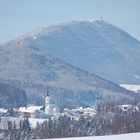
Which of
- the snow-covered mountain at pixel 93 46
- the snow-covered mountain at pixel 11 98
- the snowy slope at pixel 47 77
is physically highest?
the snow-covered mountain at pixel 93 46

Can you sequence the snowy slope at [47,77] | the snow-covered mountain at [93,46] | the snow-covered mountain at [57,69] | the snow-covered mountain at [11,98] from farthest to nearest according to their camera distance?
the snow-covered mountain at [93,46] < the snowy slope at [47,77] < the snow-covered mountain at [57,69] < the snow-covered mountain at [11,98]

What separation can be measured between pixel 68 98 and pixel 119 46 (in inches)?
4386

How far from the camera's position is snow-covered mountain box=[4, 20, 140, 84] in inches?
5167

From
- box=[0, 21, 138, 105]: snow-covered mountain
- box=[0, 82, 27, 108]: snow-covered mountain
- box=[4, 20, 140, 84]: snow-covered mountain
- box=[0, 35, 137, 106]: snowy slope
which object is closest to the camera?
box=[0, 82, 27, 108]: snow-covered mountain

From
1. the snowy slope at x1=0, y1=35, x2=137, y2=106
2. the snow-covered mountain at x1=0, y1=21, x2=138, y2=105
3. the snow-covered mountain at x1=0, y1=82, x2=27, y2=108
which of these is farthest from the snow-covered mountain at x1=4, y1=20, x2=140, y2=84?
the snow-covered mountain at x1=0, y1=82, x2=27, y2=108

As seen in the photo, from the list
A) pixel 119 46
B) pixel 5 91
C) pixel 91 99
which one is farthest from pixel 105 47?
pixel 5 91

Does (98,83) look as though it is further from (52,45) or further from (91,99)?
(52,45)

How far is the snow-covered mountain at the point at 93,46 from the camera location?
131250mm

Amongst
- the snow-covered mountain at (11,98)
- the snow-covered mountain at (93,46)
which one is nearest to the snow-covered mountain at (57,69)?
the snow-covered mountain at (93,46)

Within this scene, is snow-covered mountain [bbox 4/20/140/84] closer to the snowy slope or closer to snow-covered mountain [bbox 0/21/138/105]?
snow-covered mountain [bbox 0/21/138/105]

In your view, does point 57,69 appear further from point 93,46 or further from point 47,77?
point 93,46

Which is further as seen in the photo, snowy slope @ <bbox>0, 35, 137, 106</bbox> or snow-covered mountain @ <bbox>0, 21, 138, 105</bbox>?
snowy slope @ <bbox>0, 35, 137, 106</bbox>

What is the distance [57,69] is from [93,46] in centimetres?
8010

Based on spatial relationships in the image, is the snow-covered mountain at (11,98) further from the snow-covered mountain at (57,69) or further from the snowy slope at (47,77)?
the snowy slope at (47,77)
